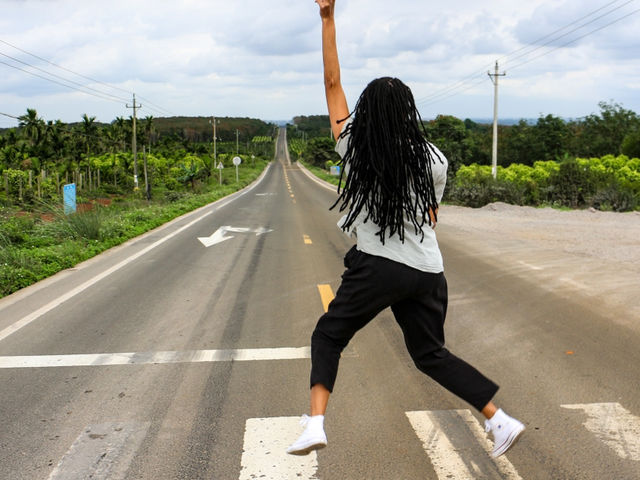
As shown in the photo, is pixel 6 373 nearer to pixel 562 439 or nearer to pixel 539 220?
pixel 562 439

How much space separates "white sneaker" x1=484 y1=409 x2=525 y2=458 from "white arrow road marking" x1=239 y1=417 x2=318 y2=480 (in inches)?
34.3

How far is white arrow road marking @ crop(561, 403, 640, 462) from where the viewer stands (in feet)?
10.5

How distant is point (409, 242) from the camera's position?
2.82 meters

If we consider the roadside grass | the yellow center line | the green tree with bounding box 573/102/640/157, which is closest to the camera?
the yellow center line

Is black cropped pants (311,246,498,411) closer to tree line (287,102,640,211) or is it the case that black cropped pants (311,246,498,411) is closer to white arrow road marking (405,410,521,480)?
white arrow road marking (405,410,521,480)

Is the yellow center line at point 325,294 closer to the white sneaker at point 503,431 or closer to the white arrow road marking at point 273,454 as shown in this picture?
the white arrow road marking at point 273,454

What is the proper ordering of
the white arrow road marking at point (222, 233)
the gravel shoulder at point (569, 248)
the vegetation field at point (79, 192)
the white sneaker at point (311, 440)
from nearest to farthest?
the white sneaker at point (311, 440)
the gravel shoulder at point (569, 248)
the vegetation field at point (79, 192)
the white arrow road marking at point (222, 233)

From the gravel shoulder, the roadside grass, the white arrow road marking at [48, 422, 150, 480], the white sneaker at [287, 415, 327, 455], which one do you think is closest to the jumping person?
the white sneaker at [287, 415, 327, 455]

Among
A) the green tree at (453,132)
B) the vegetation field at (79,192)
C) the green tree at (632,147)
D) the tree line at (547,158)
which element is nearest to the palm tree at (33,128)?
the vegetation field at (79,192)

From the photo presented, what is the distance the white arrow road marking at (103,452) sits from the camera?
3.02m

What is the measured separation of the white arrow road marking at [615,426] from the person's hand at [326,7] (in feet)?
8.69

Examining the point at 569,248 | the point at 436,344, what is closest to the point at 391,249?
the point at 436,344

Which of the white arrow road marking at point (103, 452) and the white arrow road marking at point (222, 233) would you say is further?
the white arrow road marking at point (222, 233)

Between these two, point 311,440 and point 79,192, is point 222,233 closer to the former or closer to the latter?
point 311,440
